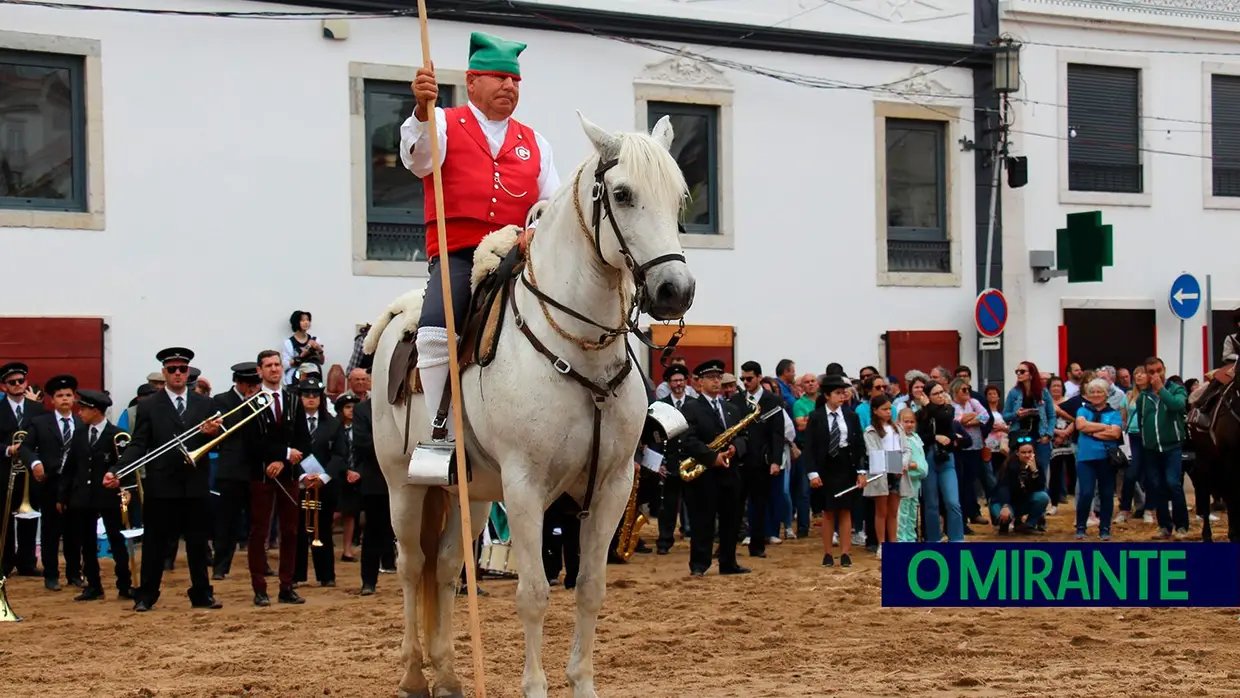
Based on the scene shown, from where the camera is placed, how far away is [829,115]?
2433 centimetres

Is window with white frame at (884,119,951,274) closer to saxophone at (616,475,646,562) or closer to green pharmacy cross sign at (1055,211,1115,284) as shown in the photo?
green pharmacy cross sign at (1055,211,1115,284)

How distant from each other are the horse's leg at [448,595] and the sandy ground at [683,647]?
356 millimetres

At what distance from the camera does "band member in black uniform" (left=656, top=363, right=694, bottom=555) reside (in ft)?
54.1

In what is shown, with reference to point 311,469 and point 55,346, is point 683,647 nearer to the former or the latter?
point 311,469

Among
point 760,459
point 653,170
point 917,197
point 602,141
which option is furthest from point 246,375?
point 917,197

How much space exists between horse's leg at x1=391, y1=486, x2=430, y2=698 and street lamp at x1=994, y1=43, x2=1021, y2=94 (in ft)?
58.5

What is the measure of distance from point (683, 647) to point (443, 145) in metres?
3.97

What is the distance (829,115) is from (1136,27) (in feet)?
19.2

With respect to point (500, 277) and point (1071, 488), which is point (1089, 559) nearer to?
point (500, 277)

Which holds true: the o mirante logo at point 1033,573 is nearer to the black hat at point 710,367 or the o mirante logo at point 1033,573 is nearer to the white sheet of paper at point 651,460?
the white sheet of paper at point 651,460

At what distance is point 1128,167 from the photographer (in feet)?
87.3

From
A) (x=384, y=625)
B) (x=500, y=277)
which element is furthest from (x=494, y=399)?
(x=384, y=625)

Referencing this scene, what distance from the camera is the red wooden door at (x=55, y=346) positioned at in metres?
18.8

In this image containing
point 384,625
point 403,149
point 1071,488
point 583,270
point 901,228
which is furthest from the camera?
point 901,228
